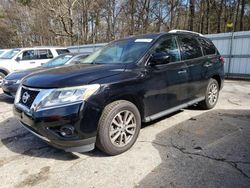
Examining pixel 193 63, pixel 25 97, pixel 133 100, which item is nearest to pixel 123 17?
pixel 193 63

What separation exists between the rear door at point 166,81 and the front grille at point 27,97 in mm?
1638

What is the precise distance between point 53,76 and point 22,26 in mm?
35511

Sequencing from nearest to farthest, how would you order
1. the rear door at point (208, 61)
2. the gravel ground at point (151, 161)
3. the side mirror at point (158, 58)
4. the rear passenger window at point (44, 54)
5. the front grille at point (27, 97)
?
the gravel ground at point (151, 161), the front grille at point (27, 97), the side mirror at point (158, 58), the rear door at point (208, 61), the rear passenger window at point (44, 54)

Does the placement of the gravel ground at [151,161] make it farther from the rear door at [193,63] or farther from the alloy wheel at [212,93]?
the alloy wheel at [212,93]

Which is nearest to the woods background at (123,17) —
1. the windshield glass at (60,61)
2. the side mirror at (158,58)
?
the windshield glass at (60,61)

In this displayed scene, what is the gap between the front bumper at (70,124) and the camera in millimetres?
2986

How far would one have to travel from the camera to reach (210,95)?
559 centimetres

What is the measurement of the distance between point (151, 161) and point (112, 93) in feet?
3.47

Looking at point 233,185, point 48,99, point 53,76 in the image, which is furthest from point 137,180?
point 53,76

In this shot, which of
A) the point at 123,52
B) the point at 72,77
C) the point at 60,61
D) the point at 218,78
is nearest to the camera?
the point at 72,77

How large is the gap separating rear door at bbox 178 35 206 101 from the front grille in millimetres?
2791

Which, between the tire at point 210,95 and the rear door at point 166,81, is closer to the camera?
the rear door at point 166,81

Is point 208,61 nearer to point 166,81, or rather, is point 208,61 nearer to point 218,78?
point 218,78

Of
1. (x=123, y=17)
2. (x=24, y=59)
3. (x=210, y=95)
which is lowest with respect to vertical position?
(x=210, y=95)
